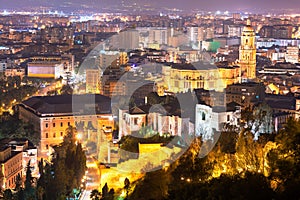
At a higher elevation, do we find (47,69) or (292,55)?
(292,55)

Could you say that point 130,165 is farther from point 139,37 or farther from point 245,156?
point 139,37

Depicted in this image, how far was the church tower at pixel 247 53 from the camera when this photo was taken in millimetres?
13703

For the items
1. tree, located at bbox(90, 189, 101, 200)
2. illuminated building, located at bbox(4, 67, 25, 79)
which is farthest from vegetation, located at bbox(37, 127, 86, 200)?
illuminated building, located at bbox(4, 67, 25, 79)

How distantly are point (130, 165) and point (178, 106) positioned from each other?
251 cm

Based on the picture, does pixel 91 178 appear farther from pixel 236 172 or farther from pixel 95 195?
pixel 236 172

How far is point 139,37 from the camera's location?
24203 mm

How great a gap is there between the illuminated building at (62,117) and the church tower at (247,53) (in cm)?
433

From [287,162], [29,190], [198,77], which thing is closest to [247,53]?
[198,77]

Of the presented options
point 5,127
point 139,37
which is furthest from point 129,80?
point 139,37

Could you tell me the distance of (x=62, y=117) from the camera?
959cm

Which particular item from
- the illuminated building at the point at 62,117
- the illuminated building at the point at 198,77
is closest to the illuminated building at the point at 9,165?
the illuminated building at the point at 62,117

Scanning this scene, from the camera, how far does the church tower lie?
1370 centimetres

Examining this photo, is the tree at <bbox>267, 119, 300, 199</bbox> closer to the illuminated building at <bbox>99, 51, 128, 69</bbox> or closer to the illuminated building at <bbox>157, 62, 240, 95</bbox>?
the illuminated building at <bbox>157, 62, 240, 95</bbox>

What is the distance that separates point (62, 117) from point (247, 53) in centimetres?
557
